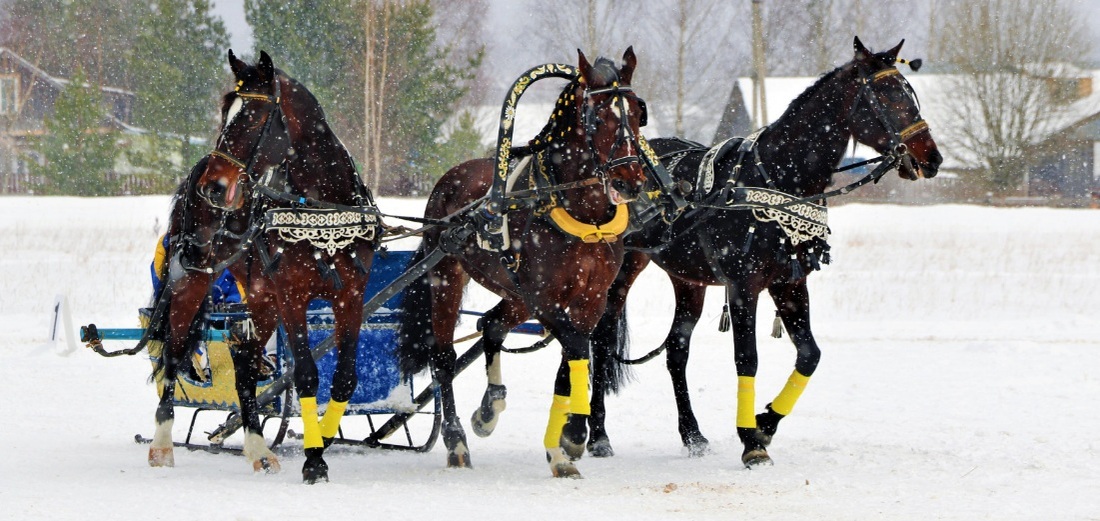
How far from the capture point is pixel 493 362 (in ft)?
26.3

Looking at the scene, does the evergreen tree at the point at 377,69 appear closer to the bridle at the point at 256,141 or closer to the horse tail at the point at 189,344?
the horse tail at the point at 189,344

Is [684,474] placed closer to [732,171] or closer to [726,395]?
[732,171]

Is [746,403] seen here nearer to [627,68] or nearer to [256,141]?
[627,68]

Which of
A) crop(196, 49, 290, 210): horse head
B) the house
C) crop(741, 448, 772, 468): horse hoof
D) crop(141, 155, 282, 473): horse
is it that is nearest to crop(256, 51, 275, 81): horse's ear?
crop(196, 49, 290, 210): horse head

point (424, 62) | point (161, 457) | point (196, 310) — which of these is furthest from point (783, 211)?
point (424, 62)

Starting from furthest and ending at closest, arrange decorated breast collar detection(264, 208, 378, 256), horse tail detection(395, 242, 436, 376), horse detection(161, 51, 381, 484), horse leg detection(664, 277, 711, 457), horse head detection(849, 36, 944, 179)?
1. horse leg detection(664, 277, 711, 457)
2. horse tail detection(395, 242, 436, 376)
3. horse head detection(849, 36, 944, 179)
4. decorated breast collar detection(264, 208, 378, 256)
5. horse detection(161, 51, 381, 484)

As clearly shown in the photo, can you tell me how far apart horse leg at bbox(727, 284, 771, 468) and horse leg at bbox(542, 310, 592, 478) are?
1.04m

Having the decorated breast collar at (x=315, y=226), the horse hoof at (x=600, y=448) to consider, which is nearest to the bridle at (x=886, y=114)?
the horse hoof at (x=600, y=448)

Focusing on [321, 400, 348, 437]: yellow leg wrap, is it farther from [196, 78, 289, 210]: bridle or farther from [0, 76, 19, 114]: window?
[0, 76, 19, 114]: window

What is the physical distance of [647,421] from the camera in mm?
9609

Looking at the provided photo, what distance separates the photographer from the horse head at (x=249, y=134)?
6.48 m

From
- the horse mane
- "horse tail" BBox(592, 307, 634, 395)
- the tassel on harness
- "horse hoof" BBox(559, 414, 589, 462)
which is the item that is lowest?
"horse hoof" BBox(559, 414, 589, 462)

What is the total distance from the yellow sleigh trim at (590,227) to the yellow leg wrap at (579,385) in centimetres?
65

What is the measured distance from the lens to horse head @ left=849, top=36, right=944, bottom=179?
712 centimetres
